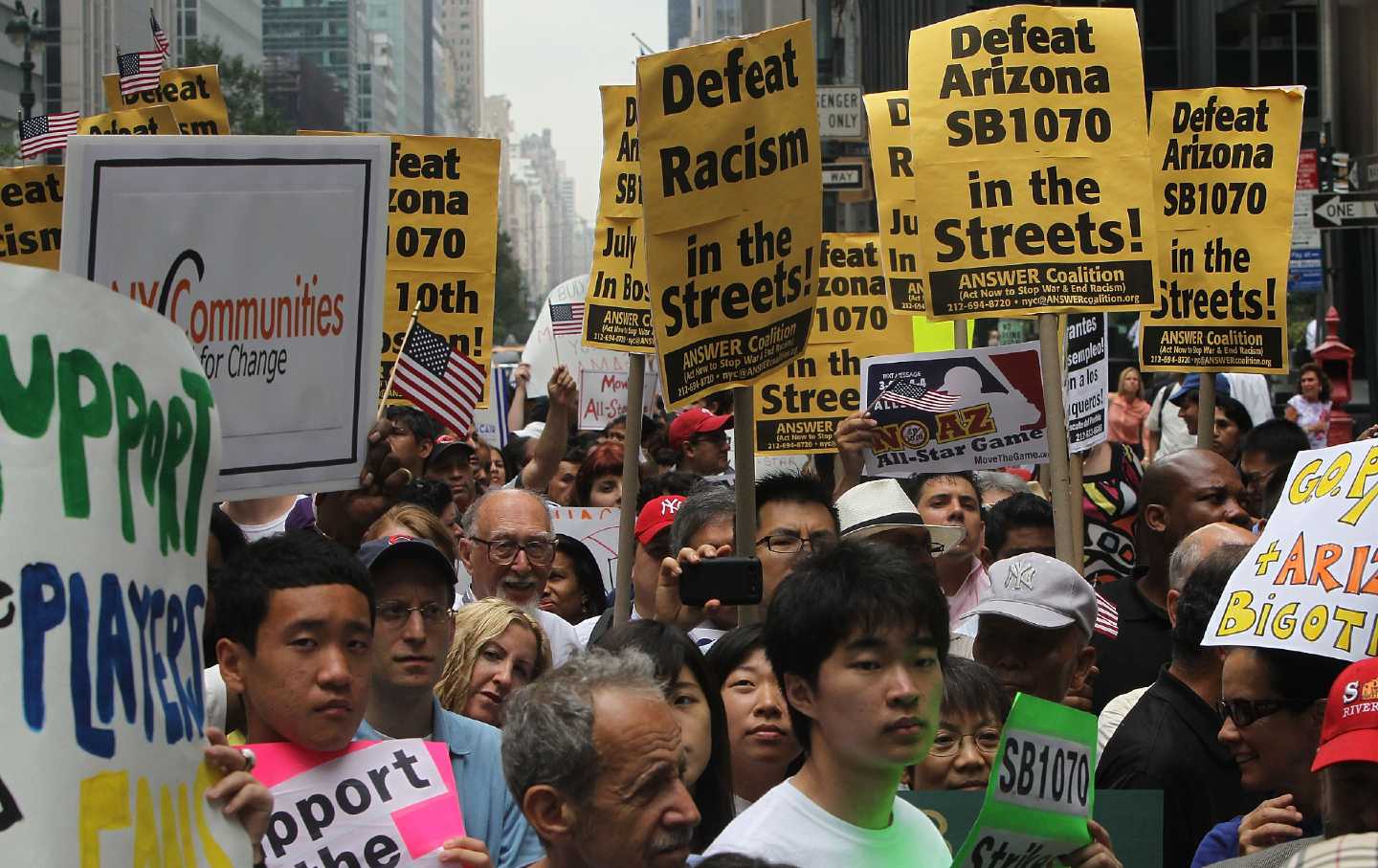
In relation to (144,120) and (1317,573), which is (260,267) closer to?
(1317,573)

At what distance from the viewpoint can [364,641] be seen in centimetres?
389

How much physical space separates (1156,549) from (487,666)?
2908 millimetres

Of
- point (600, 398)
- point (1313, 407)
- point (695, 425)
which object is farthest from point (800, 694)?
point (1313, 407)

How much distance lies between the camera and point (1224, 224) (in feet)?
32.2

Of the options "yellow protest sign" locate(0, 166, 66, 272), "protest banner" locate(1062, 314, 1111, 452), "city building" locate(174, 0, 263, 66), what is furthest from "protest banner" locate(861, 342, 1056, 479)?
"city building" locate(174, 0, 263, 66)

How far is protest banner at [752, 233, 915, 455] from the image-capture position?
9695 mm

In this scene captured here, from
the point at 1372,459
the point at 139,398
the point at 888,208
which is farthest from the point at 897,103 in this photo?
the point at 139,398

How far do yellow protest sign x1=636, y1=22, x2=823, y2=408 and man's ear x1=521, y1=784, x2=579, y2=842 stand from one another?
2.44m

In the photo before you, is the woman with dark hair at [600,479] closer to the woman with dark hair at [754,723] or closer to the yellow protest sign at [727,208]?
the yellow protest sign at [727,208]

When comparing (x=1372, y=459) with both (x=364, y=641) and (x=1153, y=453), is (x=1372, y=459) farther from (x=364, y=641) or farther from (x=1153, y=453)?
(x=1153, y=453)

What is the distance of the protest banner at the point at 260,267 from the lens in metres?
3.88

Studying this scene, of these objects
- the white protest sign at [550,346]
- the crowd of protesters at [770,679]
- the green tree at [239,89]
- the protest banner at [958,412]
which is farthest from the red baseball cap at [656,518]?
the green tree at [239,89]

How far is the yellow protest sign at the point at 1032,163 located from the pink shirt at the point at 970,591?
1.24 m

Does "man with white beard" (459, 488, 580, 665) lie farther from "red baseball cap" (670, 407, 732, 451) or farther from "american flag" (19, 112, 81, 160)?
"american flag" (19, 112, 81, 160)
